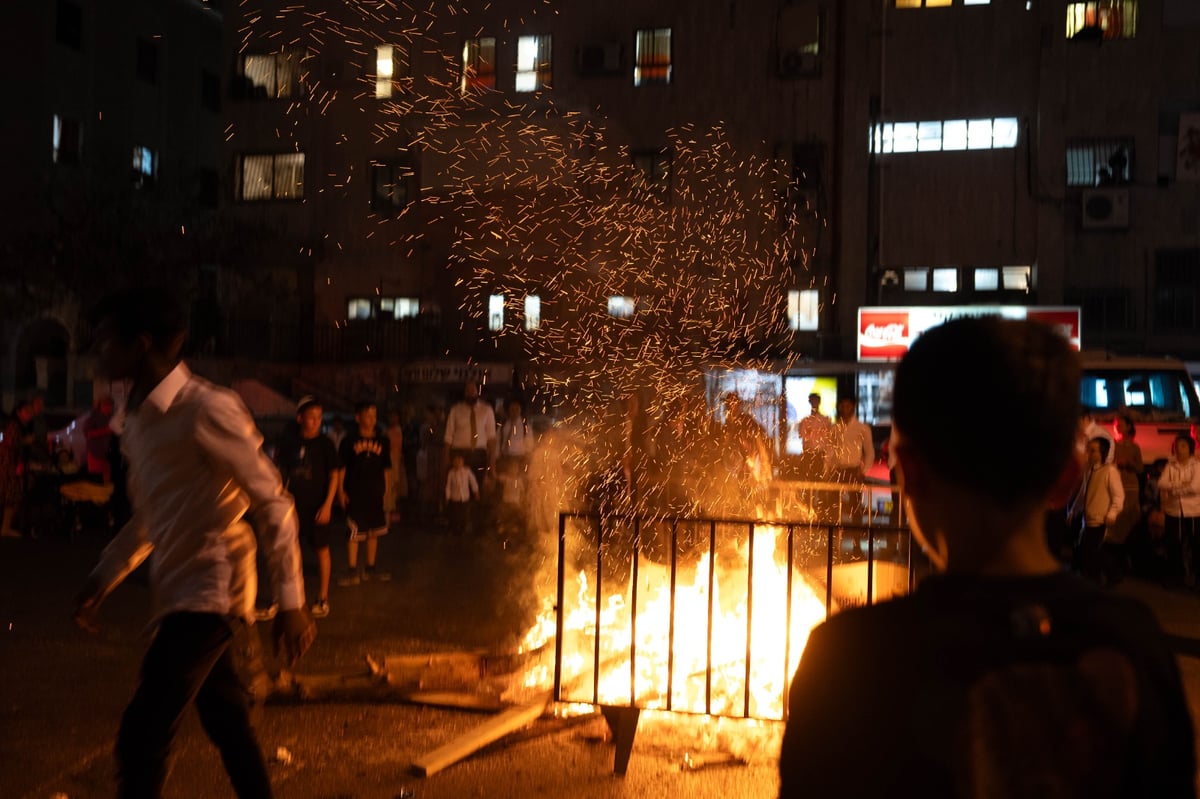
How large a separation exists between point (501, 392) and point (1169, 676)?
72.9ft

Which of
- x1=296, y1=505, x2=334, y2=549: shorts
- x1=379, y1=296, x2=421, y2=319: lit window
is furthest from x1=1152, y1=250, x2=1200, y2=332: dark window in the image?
x1=296, y1=505, x2=334, y2=549: shorts

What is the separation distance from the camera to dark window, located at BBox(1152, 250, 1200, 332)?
2091cm

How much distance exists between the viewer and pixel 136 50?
31.1 meters

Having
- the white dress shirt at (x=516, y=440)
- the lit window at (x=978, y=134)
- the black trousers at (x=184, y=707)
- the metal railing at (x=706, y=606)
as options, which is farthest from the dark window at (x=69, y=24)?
the black trousers at (x=184, y=707)

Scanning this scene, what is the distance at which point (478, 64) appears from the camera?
A: 81.0ft

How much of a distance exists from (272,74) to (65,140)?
6.63m

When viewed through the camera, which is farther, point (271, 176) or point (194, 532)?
point (271, 176)

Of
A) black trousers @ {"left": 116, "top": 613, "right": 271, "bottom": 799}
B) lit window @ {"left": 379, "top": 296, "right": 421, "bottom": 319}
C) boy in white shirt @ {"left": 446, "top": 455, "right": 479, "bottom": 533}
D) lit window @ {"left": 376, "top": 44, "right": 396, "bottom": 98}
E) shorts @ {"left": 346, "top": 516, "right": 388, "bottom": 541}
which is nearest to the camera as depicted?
black trousers @ {"left": 116, "top": 613, "right": 271, "bottom": 799}

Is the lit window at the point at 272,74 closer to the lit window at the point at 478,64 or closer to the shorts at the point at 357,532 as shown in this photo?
the lit window at the point at 478,64

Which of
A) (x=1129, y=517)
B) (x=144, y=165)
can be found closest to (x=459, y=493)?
(x=1129, y=517)

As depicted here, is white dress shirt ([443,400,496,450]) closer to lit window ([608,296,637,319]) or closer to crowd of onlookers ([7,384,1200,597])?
crowd of onlookers ([7,384,1200,597])

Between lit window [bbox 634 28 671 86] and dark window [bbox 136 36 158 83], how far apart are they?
16031 mm

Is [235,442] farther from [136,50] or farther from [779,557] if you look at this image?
[136,50]

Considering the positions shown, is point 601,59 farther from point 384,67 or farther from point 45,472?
point 45,472
